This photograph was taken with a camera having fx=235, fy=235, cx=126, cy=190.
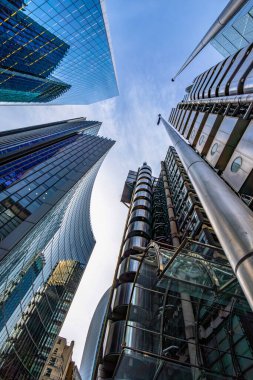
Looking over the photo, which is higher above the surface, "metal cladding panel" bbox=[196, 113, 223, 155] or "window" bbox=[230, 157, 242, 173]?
"metal cladding panel" bbox=[196, 113, 223, 155]

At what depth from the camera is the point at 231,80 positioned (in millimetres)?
15812

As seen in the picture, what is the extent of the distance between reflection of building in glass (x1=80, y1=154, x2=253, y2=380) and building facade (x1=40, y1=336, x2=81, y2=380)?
73.5 m

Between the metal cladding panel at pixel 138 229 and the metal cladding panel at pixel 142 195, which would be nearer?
the metal cladding panel at pixel 138 229

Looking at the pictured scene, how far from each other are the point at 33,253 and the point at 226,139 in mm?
36526

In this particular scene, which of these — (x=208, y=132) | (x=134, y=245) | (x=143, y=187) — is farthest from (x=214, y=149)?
(x=143, y=187)

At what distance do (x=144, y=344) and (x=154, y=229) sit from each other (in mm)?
20672

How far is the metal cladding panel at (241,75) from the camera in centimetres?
1388

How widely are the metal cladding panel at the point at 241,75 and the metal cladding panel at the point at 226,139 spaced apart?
2.52 meters

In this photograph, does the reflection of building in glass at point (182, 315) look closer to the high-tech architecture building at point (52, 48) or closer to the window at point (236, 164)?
the window at point (236, 164)

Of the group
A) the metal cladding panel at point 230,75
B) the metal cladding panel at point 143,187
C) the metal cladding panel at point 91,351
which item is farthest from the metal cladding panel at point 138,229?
the metal cladding panel at point 230,75

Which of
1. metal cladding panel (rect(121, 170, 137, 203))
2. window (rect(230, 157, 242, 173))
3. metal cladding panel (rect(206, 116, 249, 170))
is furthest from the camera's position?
metal cladding panel (rect(121, 170, 137, 203))

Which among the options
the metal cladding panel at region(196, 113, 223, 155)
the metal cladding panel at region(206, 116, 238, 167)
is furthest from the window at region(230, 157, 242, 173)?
the metal cladding panel at region(196, 113, 223, 155)

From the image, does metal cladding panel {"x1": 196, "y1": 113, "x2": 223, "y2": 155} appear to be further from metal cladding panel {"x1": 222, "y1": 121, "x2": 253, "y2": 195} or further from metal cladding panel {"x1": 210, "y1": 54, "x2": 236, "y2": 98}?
metal cladding panel {"x1": 210, "y1": 54, "x2": 236, "y2": 98}

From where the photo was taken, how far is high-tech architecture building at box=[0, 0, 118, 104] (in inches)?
1909
